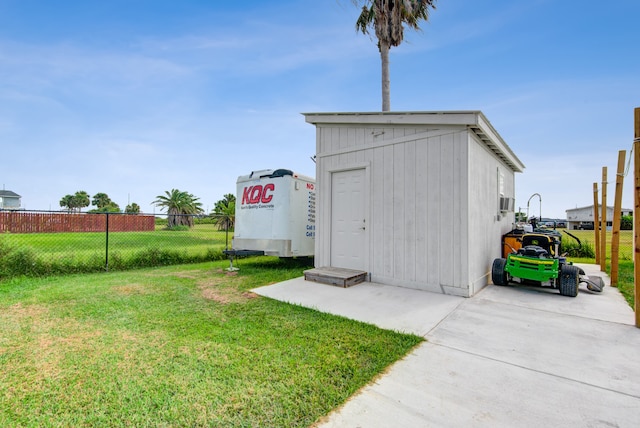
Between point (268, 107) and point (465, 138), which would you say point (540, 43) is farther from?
point (268, 107)

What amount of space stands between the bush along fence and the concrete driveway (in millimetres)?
5099

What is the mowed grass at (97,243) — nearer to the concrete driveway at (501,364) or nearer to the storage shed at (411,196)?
the storage shed at (411,196)

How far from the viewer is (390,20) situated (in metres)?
9.89

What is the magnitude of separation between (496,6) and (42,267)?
41.5ft

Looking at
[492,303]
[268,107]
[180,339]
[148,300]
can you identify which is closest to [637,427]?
[492,303]

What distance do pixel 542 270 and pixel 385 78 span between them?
8409 millimetres

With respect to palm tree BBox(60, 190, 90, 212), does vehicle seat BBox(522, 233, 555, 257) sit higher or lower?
lower

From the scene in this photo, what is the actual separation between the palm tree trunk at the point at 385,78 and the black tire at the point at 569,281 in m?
7.51

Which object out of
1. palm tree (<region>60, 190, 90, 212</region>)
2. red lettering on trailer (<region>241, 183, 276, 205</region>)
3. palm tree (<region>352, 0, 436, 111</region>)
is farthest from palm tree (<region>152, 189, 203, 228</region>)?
palm tree (<region>60, 190, 90, 212</region>)

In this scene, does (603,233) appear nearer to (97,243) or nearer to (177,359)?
(177,359)

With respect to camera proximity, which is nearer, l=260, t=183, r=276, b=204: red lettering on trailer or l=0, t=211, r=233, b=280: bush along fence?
l=0, t=211, r=233, b=280: bush along fence

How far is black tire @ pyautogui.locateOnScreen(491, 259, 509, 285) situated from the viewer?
5.19 m

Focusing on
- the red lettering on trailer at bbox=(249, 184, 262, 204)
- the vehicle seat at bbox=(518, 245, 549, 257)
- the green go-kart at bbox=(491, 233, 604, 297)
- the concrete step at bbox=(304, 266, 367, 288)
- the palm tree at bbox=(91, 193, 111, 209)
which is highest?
the palm tree at bbox=(91, 193, 111, 209)

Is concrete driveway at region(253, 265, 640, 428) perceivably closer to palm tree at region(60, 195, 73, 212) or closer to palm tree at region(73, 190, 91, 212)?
palm tree at region(73, 190, 91, 212)
